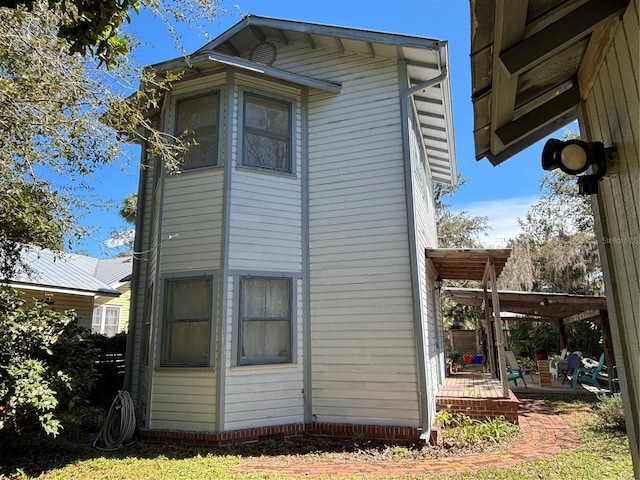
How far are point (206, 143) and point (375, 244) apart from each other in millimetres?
3604

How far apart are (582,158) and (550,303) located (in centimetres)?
1168

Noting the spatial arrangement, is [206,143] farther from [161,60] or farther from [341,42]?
[341,42]

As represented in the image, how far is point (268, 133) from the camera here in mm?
8000

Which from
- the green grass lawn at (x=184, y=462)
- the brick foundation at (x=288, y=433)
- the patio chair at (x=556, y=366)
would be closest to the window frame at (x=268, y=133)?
the brick foundation at (x=288, y=433)

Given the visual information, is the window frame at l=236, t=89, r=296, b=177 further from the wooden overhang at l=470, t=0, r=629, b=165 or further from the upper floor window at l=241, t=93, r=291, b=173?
the wooden overhang at l=470, t=0, r=629, b=165

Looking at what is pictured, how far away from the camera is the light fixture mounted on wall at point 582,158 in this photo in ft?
7.98

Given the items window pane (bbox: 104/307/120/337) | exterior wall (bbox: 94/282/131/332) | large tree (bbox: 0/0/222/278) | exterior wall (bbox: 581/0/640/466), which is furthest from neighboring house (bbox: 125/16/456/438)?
window pane (bbox: 104/307/120/337)

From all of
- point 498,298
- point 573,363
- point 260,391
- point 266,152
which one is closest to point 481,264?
point 498,298

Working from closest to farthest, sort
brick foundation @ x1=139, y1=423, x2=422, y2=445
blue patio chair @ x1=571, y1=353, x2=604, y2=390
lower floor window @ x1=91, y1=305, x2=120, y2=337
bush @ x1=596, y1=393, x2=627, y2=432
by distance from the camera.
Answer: brick foundation @ x1=139, y1=423, x2=422, y2=445
bush @ x1=596, y1=393, x2=627, y2=432
blue patio chair @ x1=571, y1=353, x2=604, y2=390
lower floor window @ x1=91, y1=305, x2=120, y2=337

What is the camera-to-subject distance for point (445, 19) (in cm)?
971

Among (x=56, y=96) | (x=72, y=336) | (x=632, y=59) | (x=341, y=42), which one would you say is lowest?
(x=72, y=336)

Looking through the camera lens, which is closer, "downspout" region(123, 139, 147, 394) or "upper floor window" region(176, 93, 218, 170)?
"upper floor window" region(176, 93, 218, 170)


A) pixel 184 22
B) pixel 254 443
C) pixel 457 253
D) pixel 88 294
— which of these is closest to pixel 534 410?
pixel 457 253

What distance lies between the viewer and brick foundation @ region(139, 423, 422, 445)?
6.56 meters
